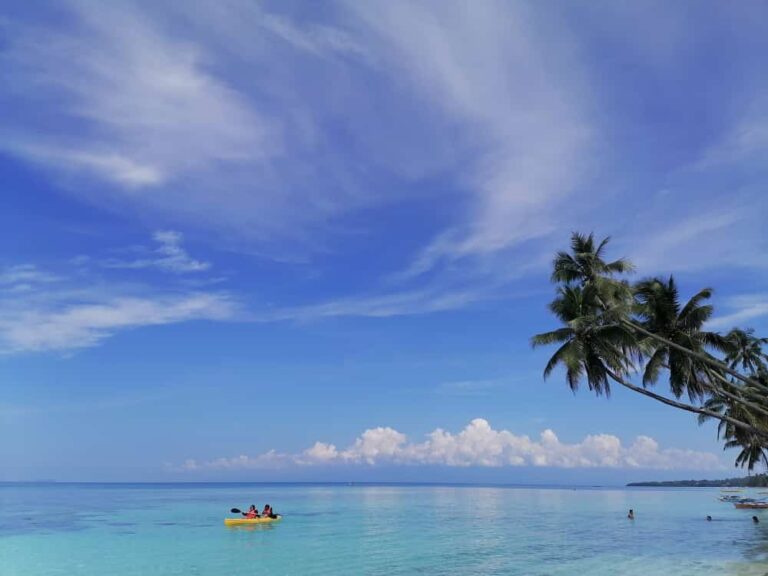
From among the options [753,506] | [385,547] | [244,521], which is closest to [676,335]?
[385,547]

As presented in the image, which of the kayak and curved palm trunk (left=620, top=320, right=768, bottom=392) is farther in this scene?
the kayak

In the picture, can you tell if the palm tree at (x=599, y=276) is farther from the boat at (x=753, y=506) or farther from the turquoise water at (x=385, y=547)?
the boat at (x=753, y=506)

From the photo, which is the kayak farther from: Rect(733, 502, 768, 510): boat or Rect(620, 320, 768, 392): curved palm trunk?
Rect(733, 502, 768, 510): boat

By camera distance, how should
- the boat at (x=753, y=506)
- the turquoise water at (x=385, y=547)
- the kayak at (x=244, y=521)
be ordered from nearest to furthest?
the turquoise water at (x=385, y=547), the kayak at (x=244, y=521), the boat at (x=753, y=506)

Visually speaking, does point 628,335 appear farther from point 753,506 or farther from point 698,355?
point 753,506

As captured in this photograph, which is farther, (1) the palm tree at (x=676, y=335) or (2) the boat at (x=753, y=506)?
(2) the boat at (x=753, y=506)

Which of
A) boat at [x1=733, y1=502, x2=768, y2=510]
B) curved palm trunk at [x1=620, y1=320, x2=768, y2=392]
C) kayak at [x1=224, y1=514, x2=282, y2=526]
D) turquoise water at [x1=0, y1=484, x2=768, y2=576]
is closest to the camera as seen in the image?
curved palm trunk at [x1=620, y1=320, x2=768, y2=392]

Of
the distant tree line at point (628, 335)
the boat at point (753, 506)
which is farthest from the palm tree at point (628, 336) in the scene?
the boat at point (753, 506)

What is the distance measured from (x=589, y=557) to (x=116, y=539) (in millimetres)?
24421

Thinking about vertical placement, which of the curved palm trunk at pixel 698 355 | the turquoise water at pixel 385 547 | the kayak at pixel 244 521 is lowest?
the turquoise water at pixel 385 547

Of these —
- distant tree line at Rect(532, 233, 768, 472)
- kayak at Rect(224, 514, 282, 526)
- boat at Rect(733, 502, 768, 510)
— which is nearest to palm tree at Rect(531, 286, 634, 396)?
distant tree line at Rect(532, 233, 768, 472)

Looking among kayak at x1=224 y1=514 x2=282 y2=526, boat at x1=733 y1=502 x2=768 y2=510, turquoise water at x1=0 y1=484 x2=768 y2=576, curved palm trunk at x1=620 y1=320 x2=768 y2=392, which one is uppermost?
curved palm trunk at x1=620 y1=320 x2=768 y2=392

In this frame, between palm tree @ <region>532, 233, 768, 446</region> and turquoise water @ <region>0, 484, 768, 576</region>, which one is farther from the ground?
palm tree @ <region>532, 233, 768, 446</region>

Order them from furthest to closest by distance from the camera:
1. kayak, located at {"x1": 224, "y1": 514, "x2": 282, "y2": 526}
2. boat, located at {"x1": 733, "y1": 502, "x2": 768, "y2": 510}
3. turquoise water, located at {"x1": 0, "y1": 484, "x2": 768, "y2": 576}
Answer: boat, located at {"x1": 733, "y1": 502, "x2": 768, "y2": 510}
kayak, located at {"x1": 224, "y1": 514, "x2": 282, "y2": 526}
turquoise water, located at {"x1": 0, "y1": 484, "x2": 768, "y2": 576}
